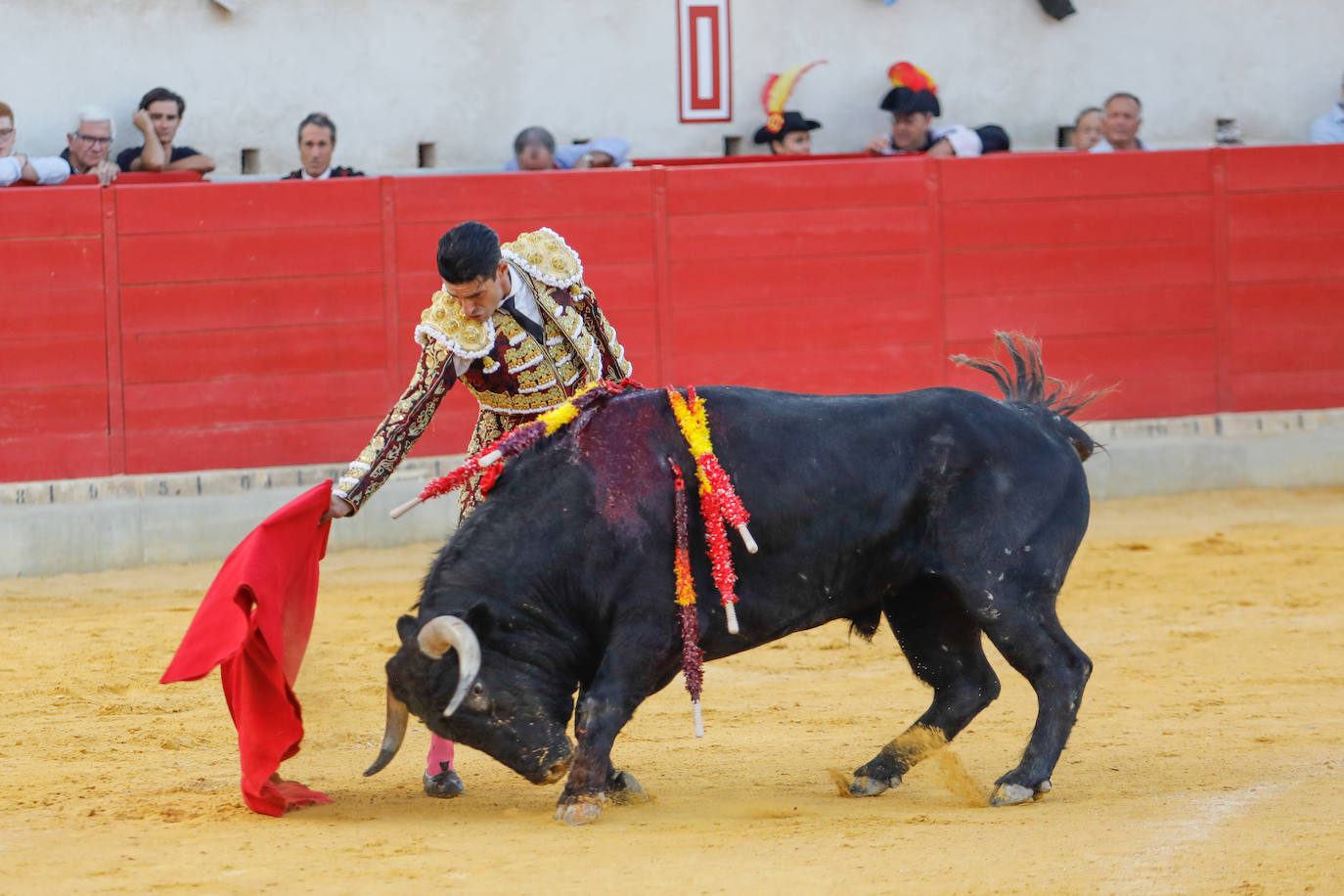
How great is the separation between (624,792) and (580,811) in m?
0.27

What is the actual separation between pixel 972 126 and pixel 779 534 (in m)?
6.40

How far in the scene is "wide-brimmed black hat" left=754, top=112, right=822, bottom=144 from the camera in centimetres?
922

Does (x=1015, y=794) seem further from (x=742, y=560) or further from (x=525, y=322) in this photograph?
(x=525, y=322)

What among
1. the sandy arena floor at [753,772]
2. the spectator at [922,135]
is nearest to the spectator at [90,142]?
the sandy arena floor at [753,772]

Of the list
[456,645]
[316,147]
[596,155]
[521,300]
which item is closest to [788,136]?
[596,155]

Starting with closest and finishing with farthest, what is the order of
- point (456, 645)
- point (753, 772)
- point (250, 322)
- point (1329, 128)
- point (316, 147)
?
point (456, 645) < point (753, 772) < point (250, 322) < point (316, 147) < point (1329, 128)

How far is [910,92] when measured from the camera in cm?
920

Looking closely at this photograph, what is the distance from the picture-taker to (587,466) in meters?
3.94

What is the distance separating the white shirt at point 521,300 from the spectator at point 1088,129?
6.08 metres

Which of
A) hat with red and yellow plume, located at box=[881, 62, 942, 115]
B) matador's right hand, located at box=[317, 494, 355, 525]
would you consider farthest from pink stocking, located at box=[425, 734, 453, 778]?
hat with red and yellow plume, located at box=[881, 62, 942, 115]

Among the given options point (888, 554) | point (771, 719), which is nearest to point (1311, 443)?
point (771, 719)

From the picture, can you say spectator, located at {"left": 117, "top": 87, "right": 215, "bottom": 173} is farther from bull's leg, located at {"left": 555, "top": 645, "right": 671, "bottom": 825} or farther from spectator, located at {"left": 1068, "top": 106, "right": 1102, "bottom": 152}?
bull's leg, located at {"left": 555, "top": 645, "right": 671, "bottom": 825}

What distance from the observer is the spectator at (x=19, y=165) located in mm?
7656

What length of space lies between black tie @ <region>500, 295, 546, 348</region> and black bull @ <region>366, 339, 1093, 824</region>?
26 centimetres
